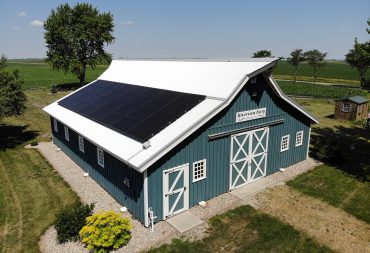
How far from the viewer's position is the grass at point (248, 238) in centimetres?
1238

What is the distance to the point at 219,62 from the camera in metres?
18.8

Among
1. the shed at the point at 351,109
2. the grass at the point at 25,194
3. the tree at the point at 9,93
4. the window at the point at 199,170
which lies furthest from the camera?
the shed at the point at 351,109

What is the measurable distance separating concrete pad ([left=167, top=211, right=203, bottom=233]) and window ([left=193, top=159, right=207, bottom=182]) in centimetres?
180

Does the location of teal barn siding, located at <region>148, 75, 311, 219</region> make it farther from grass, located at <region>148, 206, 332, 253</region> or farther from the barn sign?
grass, located at <region>148, 206, 332, 253</region>

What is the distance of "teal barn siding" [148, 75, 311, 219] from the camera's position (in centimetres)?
1382

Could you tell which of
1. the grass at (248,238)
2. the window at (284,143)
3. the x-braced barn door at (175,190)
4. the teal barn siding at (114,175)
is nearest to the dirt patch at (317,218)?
the grass at (248,238)

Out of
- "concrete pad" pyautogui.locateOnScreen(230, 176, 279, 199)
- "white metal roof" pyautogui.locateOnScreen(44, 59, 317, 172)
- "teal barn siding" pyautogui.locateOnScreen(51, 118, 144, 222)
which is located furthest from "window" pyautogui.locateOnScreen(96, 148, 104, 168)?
"concrete pad" pyautogui.locateOnScreen(230, 176, 279, 199)

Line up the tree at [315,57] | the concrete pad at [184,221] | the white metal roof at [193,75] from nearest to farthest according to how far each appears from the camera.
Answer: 1. the concrete pad at [184,221]
2. the white metal roof at [193,75]
3. the tree at [315,57]

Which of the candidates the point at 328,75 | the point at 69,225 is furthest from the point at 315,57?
the point at 69,225

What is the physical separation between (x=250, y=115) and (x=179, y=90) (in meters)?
4.51

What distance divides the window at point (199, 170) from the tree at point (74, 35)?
49.9m

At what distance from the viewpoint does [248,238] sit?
13055 millimetres

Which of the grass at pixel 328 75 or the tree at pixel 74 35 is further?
the grass at pixel 328 75

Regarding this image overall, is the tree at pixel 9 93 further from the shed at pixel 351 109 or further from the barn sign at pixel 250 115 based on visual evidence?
the shed at pixel 351 109
